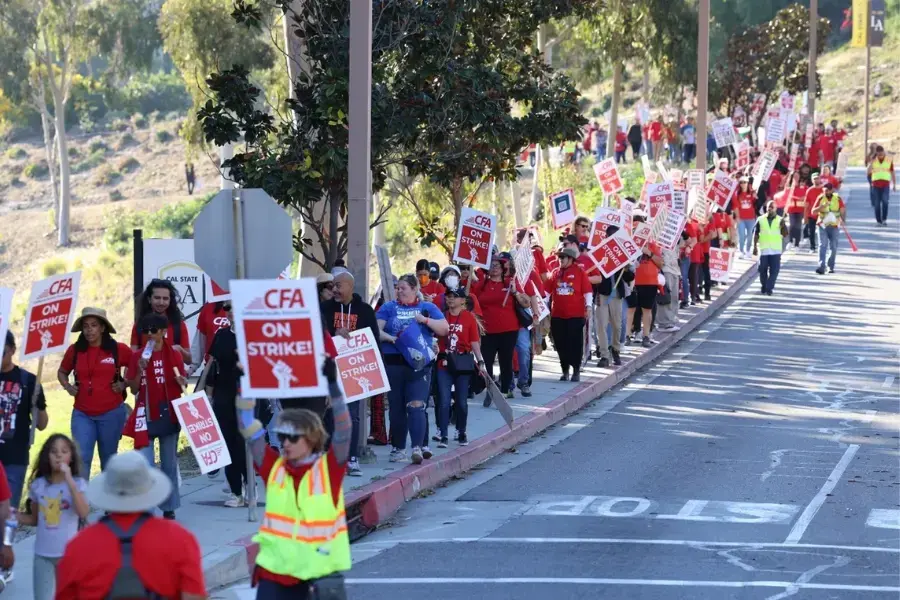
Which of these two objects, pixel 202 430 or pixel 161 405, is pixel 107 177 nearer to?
pixel 161 405

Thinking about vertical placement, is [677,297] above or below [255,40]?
below

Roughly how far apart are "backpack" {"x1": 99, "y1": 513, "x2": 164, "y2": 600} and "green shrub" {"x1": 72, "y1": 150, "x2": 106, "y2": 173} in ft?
281

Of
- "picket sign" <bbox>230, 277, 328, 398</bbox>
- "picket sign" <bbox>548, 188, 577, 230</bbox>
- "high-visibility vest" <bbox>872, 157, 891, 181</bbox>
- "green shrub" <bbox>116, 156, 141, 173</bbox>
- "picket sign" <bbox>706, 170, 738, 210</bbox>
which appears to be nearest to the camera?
"picket sign" <bbox>230, 277, 328, 398</bbox>

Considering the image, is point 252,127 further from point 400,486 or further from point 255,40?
point 255,40

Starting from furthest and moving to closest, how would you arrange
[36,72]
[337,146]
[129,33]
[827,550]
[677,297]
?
[36,72]
[129,33]
[677,297]
[337,146]
[827,550]

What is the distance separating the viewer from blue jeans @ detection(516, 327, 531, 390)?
59.6 feet

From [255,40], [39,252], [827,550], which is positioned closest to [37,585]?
[827,550]

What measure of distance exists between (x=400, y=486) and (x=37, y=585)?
5.12 m

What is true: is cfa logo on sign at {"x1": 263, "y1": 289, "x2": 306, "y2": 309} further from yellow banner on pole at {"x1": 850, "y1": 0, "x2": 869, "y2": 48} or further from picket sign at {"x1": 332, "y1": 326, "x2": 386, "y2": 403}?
yellow banner on pole at {"x1": 850, "y1": 0, "x2": 869, "y2": 48}

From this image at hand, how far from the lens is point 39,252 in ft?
225

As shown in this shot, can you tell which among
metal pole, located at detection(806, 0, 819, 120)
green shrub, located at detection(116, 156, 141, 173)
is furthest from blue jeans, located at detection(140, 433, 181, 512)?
green shrub, located at detection(116, 156, 141, 173)

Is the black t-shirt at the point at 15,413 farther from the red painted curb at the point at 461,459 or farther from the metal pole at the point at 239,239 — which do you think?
the metal pole at the point at 239,239

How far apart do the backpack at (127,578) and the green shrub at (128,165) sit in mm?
84032

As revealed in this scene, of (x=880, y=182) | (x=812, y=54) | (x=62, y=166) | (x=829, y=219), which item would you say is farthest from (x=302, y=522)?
(x=62, y=166)
